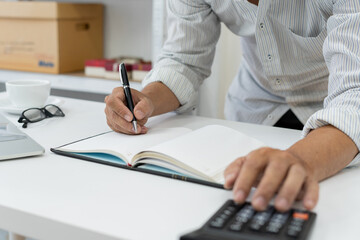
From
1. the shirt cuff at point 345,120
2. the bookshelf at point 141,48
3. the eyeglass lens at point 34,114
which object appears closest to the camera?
the shirt cuff at point 345,120

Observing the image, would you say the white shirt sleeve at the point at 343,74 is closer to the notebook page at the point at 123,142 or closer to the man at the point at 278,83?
the man at the point at 278,83

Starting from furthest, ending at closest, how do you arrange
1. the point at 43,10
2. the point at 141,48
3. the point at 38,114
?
the point at 141,48
the point at 43,10
the point at 38,114

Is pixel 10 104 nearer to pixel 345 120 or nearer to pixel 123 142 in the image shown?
pixel 123 142

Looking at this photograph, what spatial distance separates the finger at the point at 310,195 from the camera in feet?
1.79

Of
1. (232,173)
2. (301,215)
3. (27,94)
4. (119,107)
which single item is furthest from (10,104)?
(301,215)

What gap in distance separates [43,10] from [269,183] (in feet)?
6.03

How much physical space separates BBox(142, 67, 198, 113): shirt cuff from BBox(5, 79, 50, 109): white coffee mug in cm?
24

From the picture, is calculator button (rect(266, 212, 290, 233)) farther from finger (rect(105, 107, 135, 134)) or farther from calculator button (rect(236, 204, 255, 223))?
finger (rect(105, 107, 135, 134))

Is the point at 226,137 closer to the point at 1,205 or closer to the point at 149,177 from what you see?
the point at 149,177

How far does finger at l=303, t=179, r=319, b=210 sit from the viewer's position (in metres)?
0.55

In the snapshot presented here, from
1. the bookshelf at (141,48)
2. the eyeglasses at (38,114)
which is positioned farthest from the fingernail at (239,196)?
the bookshelf at (141,48)

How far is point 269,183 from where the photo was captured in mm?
544

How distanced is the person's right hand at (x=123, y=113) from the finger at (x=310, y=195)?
375 millimetres

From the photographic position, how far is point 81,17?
7.50ft
